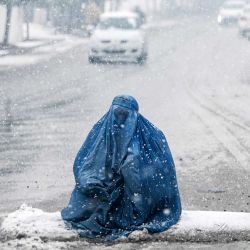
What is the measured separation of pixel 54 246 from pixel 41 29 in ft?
132

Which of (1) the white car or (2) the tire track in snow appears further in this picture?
(1) the white car

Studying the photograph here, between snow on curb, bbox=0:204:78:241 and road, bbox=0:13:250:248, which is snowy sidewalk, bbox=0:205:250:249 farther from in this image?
road, bbox=0:13:250:248

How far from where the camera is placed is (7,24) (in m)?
32.2

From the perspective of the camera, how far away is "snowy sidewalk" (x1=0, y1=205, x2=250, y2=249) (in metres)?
6.14

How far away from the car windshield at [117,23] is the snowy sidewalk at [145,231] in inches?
814

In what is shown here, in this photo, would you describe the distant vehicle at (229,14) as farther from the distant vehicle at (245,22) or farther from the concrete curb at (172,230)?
the concrete curb at (172,230)

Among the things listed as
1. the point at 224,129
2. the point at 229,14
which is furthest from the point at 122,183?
the point at 229,14

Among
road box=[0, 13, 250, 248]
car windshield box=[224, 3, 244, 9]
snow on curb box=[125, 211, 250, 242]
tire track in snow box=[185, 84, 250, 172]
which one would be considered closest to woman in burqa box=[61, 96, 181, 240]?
snow on curb box=[125, 211, 250, 242]

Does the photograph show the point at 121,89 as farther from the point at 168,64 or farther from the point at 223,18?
the point at 223,18

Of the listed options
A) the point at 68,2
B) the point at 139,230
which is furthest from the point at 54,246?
the point at 68,2

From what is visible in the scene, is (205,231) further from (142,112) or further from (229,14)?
(229,14)

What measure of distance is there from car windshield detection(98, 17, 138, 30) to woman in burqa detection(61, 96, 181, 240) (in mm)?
20591

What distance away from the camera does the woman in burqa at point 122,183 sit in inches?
244

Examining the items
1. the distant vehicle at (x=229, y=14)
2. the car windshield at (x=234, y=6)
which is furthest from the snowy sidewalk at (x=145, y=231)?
the car windshield at (x=234, y=6)
